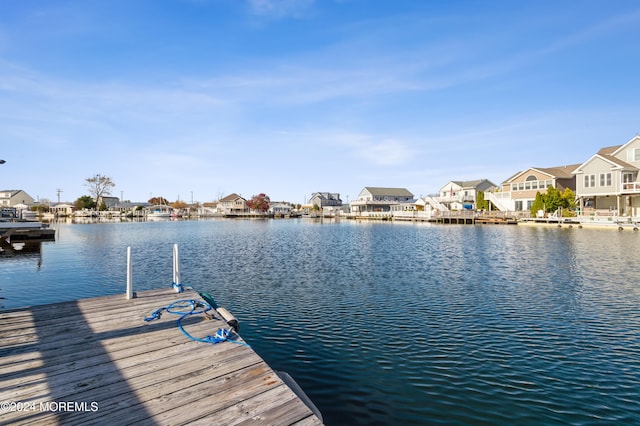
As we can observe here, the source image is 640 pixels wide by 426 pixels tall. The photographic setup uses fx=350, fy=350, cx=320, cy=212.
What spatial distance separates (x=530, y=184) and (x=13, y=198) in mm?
176096

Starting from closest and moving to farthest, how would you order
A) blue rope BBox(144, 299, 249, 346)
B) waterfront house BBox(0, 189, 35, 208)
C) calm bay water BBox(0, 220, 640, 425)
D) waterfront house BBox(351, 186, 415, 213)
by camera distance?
blue rope BBox(144, 299, 249, 346), calm bay water BBox(0, 220, 640, 425), waterfront house BBox(351, 186, 415, 213), waterfront house BBox(0, 189, 35, 208)

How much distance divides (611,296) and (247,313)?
612 inches

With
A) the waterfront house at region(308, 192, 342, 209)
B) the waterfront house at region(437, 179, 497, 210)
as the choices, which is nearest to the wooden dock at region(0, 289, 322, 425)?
the waterfront house at region(437, 179, 497, 210)

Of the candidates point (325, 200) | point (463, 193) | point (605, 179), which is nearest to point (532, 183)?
point (605, 179)

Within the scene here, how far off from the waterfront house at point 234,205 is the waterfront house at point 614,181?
402ft

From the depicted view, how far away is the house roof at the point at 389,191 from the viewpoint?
416 feet

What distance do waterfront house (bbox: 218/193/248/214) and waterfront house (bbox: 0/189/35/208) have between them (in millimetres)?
76782

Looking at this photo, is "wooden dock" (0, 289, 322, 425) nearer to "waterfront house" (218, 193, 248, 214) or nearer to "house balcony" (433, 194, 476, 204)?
"house balcony" (433, 194, 476, 204)

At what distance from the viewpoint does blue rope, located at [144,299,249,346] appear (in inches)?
271

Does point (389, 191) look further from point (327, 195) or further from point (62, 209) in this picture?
point (62, 209)

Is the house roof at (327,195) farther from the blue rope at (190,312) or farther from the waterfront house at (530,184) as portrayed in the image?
the blue rope at (190,312)

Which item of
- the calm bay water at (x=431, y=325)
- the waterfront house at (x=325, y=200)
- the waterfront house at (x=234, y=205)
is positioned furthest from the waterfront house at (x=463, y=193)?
the waterfront house at (x=234, y=205)

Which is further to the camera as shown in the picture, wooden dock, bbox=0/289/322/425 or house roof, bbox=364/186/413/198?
house roof, bbox=364/186/413/198

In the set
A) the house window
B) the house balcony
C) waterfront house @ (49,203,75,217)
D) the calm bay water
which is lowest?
the calm bay water
